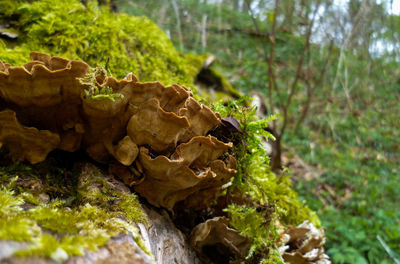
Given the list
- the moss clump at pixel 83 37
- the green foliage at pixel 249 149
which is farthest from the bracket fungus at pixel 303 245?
the moss clump at pixel 83 37

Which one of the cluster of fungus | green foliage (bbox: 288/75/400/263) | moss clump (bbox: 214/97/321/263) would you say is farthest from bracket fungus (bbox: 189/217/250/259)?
green foliage (bbox: 288/75/400/263)

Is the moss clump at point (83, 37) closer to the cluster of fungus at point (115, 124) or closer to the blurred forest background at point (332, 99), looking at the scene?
the cluster of fungus at point (115, 124)

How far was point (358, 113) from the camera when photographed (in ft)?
47.6

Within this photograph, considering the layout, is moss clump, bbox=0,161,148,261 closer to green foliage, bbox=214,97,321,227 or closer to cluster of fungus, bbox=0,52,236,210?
cluster of fungus, bbox=0,52,236,210

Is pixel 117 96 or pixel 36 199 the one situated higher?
pixel 117 96

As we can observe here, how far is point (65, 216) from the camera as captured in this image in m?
1.13

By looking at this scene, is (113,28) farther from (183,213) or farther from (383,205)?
(383,205)

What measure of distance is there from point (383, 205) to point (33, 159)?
902cm

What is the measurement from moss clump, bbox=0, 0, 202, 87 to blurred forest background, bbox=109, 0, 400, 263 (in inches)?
49.5

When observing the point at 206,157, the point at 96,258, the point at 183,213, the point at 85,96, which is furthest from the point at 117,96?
the point at 183,213

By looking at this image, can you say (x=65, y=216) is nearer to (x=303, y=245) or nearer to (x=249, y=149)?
(x=249, y=149)

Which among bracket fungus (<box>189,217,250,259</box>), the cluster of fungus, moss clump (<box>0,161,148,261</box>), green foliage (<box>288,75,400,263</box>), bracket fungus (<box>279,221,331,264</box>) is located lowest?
green foliage (<box>288,75,400,263</box>)

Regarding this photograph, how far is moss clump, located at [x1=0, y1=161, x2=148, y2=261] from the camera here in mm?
884

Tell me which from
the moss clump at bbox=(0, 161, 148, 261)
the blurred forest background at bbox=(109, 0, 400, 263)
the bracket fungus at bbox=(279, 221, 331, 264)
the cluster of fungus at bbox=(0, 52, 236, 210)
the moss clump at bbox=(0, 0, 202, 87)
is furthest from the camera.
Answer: the blurred forest background at bbox=(109, 0, 400, 263)
